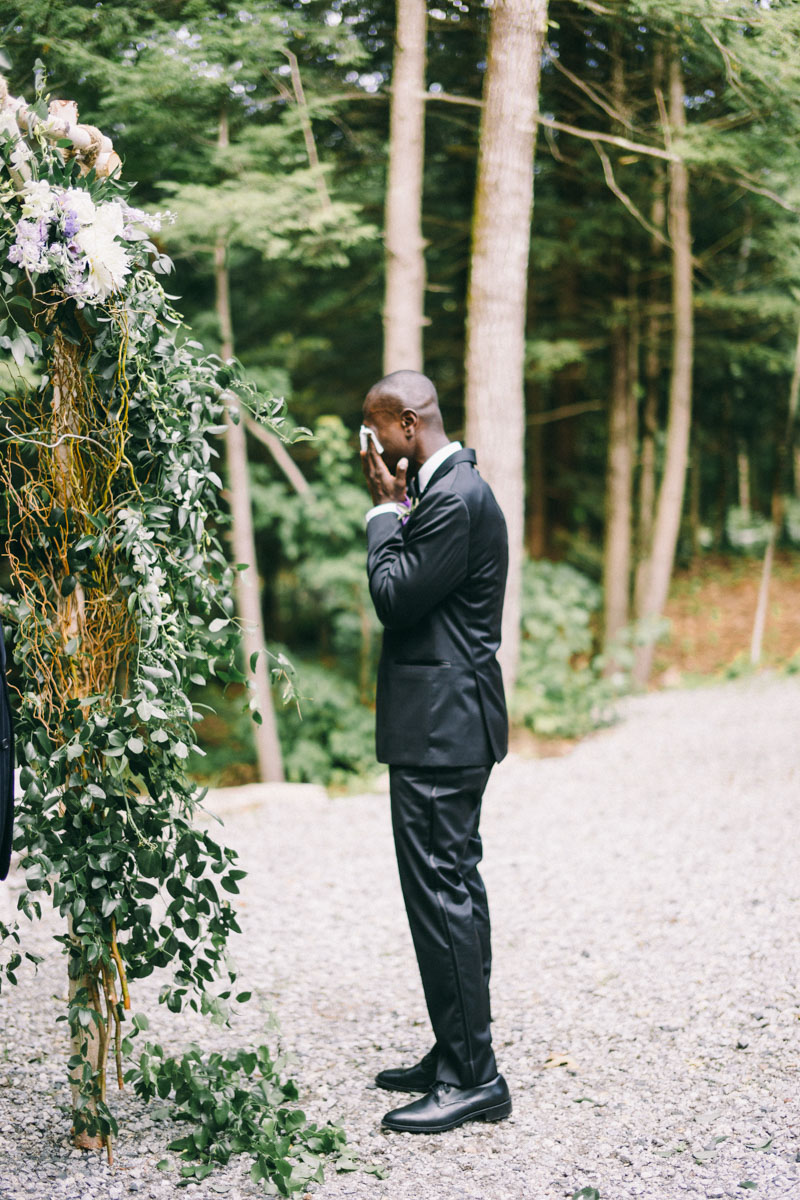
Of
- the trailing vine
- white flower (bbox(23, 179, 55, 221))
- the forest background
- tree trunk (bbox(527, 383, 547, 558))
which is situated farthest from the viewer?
tree trunk (bbox(527, 383, 547, 558))

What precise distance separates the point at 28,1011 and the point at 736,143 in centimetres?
677

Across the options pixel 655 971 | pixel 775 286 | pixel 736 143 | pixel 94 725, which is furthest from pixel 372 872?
pixel 775 286

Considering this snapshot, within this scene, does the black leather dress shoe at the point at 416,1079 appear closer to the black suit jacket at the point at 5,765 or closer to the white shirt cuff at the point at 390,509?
the black suit jacket at the point at 5,765

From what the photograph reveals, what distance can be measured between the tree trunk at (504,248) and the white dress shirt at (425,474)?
442 cm

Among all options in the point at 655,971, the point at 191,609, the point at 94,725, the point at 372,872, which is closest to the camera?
the point at 94,725

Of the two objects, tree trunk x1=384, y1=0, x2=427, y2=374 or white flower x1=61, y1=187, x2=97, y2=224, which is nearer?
white flower x1=61, y1=187, x2=97, y2=224

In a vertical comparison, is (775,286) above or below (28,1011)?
above

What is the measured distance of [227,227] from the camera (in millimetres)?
6613

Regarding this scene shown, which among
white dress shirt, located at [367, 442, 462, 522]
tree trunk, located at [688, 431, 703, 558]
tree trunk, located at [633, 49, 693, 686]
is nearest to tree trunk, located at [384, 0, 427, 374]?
tree trunk, located at [633, 49, 693, 686]

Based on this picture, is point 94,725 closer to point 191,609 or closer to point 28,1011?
point 191,609

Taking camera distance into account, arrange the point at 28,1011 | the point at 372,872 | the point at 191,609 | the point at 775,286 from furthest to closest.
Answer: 1. the point at 775,286
2. the point at 372,872
3. the point at 28,1011
4. the point at 191,609

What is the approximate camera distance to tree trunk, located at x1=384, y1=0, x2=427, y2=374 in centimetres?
698

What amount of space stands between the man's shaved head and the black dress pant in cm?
99

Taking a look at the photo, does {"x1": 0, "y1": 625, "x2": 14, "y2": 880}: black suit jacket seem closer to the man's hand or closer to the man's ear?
the man's hand
